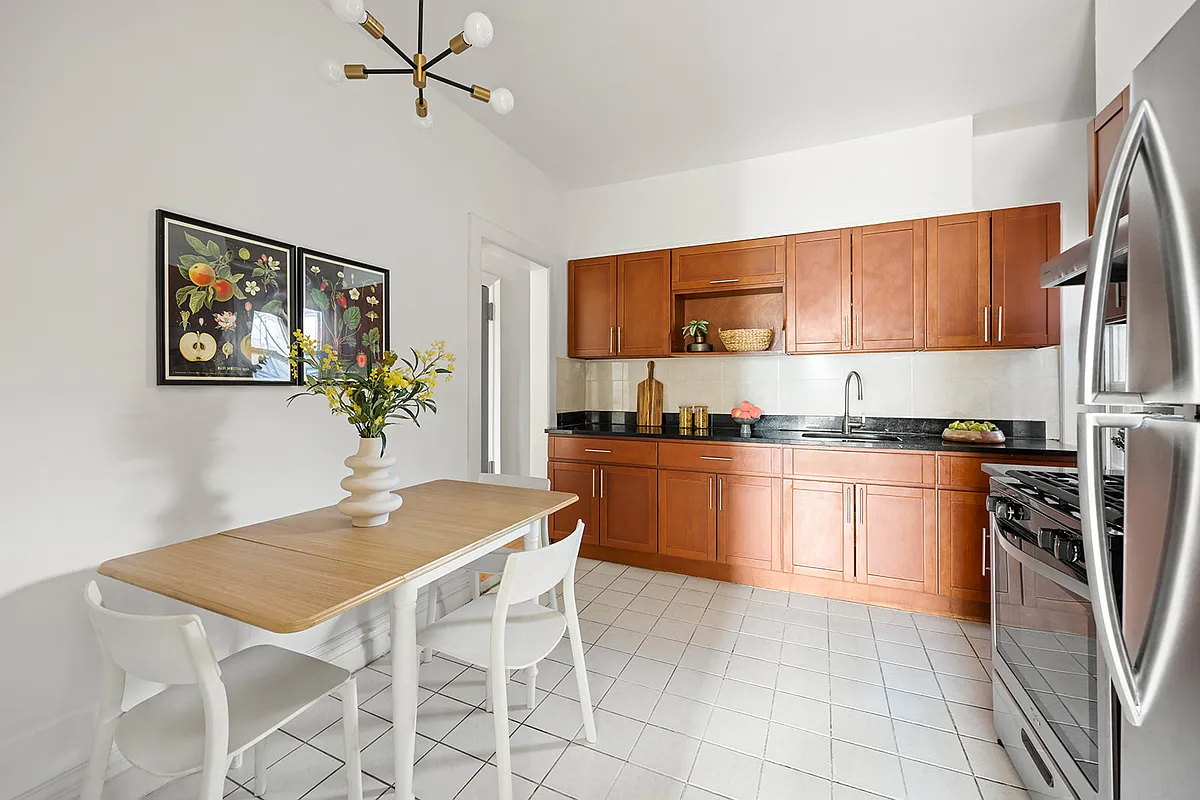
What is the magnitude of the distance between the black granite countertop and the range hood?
148 cm

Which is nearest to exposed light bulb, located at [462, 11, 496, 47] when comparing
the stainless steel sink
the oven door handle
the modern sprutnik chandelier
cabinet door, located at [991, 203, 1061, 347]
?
the modern sprutnik chandelier

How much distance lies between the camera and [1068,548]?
116cm

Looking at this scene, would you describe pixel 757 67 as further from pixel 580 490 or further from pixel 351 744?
pixel 351 744

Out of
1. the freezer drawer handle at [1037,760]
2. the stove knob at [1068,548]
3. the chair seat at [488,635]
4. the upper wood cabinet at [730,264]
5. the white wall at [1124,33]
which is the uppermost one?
the white wall at [1124,33]

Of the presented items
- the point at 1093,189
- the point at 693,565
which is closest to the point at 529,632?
the point at 693,565

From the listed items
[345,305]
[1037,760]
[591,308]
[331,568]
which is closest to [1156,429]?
[1037,760]

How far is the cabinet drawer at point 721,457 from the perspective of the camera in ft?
10.3

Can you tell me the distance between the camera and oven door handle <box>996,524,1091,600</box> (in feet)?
3.79

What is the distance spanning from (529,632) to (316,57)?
7.99ft

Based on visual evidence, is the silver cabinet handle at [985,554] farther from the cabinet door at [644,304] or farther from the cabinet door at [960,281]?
the cabinet door at [644,304]

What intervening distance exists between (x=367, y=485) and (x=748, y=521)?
7.66 feet

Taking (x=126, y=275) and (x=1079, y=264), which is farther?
(x=126, y=275)

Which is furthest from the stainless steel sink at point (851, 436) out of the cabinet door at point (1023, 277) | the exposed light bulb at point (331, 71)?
the exposed light bulb at point (331, 71)

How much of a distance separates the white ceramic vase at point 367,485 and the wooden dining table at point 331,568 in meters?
0.05
